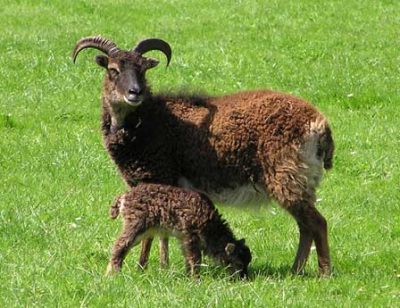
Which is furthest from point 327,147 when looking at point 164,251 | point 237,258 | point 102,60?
point 102,60

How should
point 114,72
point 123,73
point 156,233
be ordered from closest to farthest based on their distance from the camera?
1. point 156,233
2. point 123,73
3. point 114,72

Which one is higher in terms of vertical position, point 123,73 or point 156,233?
point 123,73

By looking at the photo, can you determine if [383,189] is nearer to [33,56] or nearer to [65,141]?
[65,141]

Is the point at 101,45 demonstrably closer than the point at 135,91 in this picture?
No

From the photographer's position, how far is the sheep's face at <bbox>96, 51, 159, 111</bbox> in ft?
30.9

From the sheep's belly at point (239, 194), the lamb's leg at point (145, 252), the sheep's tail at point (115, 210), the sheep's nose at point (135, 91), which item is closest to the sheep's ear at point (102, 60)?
the sheep's nose at point (135, 91)

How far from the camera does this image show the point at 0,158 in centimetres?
1277

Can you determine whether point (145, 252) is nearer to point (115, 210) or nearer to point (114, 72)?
point (115, 210)

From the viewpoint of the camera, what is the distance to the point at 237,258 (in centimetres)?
872

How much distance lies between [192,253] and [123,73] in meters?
1.86

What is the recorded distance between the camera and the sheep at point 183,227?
8.72 metres

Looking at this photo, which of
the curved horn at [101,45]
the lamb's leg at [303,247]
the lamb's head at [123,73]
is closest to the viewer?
the lamb's leg at [303,247]

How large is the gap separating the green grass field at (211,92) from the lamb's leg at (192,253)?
172mm

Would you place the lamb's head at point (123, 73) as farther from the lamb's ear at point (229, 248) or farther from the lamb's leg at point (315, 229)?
the lamb's leg at point (315, 229)
